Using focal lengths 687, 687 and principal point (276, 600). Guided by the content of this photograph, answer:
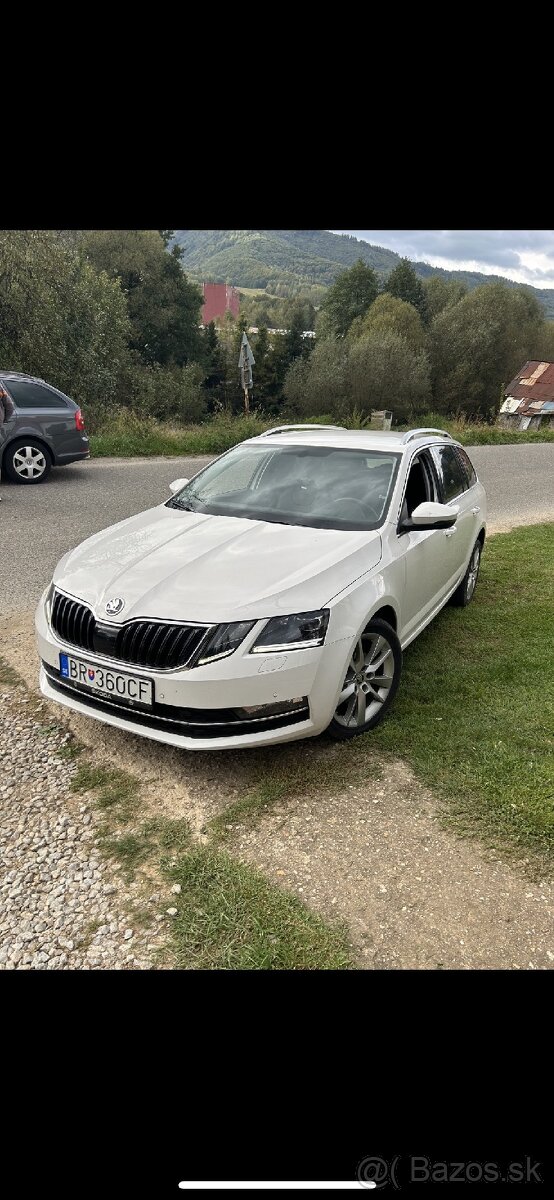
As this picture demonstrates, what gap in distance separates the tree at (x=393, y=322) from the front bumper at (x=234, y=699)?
4571 cm

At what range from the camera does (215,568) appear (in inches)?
136

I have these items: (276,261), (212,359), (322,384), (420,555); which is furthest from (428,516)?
(276,261)

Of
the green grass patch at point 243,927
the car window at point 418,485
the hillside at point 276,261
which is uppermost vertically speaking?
the hillside at point 276,261

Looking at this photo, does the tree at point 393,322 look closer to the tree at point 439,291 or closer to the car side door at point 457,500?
the tree at point 439,291

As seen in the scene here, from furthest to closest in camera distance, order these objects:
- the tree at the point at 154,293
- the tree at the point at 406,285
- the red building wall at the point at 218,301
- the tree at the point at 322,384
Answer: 1. the tree at the point at 406,285
2. the red building wall at the point at 218,301
3. the tree at the point at 154,293
4. the tree at the point at 322,384

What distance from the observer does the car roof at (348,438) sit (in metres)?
4.68

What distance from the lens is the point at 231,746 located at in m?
3.12

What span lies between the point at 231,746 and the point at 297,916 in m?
0.82

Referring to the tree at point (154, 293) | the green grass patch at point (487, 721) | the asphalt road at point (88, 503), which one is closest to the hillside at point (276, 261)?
the tree at point (154, 293)

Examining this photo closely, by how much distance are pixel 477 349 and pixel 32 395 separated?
144 feet

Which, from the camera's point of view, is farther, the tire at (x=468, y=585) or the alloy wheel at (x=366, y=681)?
the tire at (x=468, y=585)

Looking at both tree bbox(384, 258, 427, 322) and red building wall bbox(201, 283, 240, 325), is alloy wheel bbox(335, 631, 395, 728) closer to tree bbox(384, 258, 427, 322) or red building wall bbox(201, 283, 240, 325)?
red building wall bbox(201, 283, 240, 325)

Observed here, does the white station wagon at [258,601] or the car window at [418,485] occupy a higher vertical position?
the car window at [418,485]

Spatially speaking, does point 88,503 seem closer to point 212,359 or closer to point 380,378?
point 380,378
